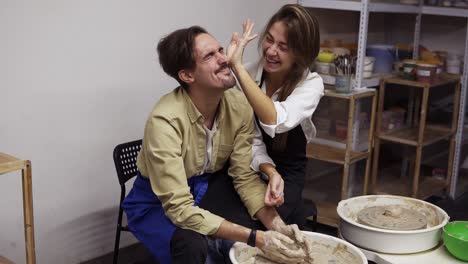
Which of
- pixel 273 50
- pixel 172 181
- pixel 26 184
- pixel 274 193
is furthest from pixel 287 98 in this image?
pixel 26 184

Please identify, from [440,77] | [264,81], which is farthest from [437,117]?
[264,81]

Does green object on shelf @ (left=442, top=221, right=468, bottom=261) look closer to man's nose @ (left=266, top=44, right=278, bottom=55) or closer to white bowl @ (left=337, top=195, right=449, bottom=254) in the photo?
white bowl @ (left=337, top=195, right=449, bottom=254)

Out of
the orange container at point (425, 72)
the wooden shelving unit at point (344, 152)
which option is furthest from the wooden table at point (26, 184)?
the orange container at point (425, 72)

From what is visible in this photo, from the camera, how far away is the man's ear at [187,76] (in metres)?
1.79

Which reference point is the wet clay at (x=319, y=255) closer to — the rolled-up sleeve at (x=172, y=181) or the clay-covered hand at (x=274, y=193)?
the rolled-up sleeve at (x=172, y=181)

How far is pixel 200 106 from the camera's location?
181 centimetres

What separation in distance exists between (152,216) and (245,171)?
14.3 inches

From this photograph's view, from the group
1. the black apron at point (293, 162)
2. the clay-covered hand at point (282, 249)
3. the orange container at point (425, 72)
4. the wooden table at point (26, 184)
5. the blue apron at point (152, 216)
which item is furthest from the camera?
the orange container at point (425, 72)

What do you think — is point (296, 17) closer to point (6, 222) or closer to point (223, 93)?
point (223, 93)

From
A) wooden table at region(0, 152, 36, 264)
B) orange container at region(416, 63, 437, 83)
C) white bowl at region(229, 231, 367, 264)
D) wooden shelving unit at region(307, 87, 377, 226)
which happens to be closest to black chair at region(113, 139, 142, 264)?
wooden table at region(0, 152, 36, 264)

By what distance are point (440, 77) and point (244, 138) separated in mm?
1979

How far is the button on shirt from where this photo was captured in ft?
5.90

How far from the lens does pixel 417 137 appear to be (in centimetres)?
325

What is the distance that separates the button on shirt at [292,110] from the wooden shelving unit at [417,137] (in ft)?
4.08
